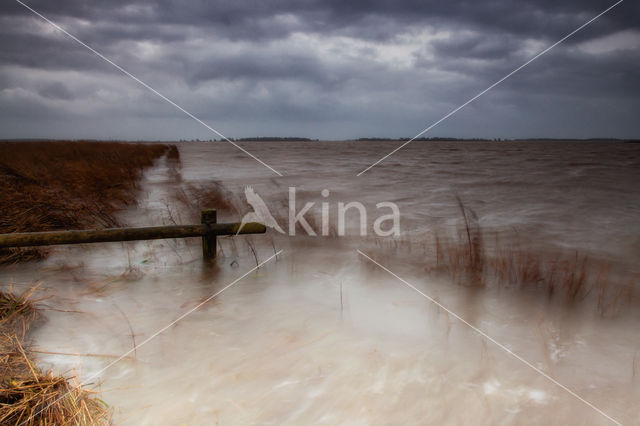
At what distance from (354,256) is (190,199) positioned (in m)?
6.86

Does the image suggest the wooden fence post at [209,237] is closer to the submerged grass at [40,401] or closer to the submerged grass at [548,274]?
the submerged grass at [40,401]

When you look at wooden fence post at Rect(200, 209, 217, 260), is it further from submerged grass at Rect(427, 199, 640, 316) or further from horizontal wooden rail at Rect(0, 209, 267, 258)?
submerged grass at Rect(427, 199, 640, 316)

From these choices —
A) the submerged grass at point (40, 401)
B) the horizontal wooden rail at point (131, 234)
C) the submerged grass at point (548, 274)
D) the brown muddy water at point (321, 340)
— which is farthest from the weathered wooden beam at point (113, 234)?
the submerged grass at point (548, 274)

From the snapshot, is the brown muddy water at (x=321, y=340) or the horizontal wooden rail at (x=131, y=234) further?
the horizontal wooden rail at (x=131, y=234)

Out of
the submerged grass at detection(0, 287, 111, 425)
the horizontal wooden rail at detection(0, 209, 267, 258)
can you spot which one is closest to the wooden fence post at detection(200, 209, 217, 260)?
the horizontal wooden rail at detection(0, 209, 267, 258)

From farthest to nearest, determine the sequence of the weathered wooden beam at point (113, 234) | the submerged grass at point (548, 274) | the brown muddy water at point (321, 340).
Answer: the submerged grass at point (548, 274) < the weathered wooden beam at point (113, 234) < the brown muddy water at point (321, 340)

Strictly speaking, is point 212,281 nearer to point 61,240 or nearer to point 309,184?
point 61,240

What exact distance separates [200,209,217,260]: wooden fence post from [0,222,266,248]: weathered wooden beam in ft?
0.25

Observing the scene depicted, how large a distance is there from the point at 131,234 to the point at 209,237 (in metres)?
1.14

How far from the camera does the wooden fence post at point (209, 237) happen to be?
5.14 metres

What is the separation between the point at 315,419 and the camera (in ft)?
9.30

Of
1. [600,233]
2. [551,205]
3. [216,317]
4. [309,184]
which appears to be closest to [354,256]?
[216,317]

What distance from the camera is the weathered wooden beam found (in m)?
4.19

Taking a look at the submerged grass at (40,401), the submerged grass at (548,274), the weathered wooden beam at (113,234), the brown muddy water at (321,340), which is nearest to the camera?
the submerged grass at (40,401)
